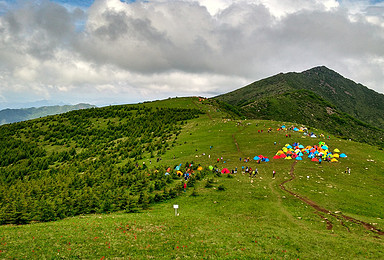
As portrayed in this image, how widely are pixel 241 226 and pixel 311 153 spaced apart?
42.4 metres

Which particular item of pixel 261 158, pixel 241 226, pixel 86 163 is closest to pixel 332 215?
pixel 241 226

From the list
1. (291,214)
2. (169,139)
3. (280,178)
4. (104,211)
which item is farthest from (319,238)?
(169,139)

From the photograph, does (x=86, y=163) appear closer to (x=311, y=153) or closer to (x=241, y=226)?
(x=241, y=226)

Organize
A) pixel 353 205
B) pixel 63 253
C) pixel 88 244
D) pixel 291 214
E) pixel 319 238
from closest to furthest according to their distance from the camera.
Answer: pixel 63 253
pixel 88 244
pixel 319 238
pixel 291 214
pixel 353 205

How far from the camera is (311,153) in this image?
5850cm

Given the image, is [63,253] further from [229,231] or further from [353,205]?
[353,205]

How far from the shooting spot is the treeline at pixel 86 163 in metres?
35.4

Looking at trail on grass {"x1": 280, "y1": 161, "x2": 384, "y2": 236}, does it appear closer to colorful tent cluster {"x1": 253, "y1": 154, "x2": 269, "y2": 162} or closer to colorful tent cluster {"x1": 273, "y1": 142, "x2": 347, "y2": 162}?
colorful tent cluster {"x1": 253, "y1": 154, "x2": 269, "y2": 162}

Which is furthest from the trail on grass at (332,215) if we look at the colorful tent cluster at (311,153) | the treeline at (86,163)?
the treeline at (86,163)

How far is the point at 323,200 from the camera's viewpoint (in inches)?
1430

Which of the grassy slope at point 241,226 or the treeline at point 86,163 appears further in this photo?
the treeline at point 86,163

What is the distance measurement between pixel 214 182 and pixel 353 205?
25.1m

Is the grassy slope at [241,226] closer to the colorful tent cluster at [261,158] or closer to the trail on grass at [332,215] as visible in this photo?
the trail on grass at [332,215]

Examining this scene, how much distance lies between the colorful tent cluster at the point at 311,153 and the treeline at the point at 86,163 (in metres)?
33.1
